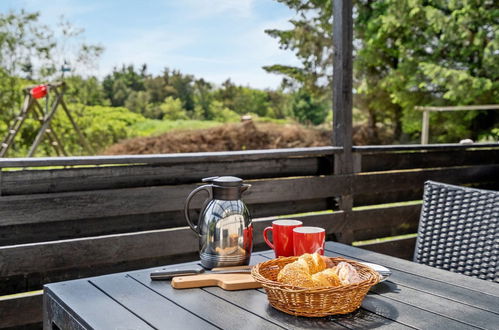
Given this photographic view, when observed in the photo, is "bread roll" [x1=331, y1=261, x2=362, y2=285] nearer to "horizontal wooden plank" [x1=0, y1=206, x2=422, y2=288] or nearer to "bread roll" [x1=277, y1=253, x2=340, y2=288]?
"bread roll" [x1=277, y1=253, x2=340, y2=288]

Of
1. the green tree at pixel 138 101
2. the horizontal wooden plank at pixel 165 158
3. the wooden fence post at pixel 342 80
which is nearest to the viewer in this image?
the horizontal wooden plank at pixel 165 158

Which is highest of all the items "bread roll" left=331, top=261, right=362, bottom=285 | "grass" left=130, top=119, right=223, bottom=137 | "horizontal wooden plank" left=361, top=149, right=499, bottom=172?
"grass" left=130, top=119, right=223, bottom=137

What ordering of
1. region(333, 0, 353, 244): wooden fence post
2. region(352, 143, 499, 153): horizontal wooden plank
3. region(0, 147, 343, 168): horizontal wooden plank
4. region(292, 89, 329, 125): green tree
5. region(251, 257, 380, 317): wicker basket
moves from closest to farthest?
Answer: region(251, 257, 380, 317): wicker basket < region(0, 147, 343, 168): horizontal wooden plank < region(333, 0, 353, 244): wooden fence post < region(352, 143, 499, 153): horizontal wooden plank < region(292, 89, 329, 125): green tree

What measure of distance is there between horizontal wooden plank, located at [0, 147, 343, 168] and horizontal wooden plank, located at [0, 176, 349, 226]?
12 centimetres

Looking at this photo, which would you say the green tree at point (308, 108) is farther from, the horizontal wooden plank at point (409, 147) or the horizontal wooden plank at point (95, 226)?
the horizontal wooden plank at point (95, 226)

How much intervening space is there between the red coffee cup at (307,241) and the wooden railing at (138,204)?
41.4 inches

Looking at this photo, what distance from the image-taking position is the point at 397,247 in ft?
9.83

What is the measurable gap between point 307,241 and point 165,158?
3.68 feet

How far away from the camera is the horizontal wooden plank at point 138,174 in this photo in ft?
6.23

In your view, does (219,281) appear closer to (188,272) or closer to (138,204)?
(188,272)

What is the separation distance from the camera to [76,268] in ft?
6.72

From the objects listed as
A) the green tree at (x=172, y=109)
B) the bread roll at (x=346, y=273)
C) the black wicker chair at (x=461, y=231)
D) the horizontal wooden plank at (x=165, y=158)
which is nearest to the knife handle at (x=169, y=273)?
the bread roll at (x=346, y=273)

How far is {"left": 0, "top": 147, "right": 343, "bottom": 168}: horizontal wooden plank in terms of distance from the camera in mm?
1838

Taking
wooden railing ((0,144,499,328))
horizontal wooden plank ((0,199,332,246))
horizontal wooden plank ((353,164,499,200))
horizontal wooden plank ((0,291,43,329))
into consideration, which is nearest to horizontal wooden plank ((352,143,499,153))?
wooden railing ((0,144,499,328))
